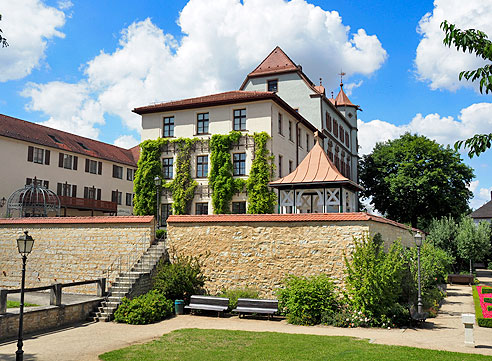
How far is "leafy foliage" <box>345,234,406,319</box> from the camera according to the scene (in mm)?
14648

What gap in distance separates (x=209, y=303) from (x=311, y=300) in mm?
4069

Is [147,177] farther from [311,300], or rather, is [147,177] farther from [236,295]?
[311,300]

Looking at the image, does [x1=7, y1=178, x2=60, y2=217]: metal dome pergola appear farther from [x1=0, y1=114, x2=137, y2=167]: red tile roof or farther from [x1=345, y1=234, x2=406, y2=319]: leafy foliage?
[x1=345, y1=234, x2=406, y2=319]: leafy foliage

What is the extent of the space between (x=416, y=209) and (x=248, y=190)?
23.9m

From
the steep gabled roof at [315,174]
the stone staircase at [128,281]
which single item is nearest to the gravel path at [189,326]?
the stone staircase at [128,281]

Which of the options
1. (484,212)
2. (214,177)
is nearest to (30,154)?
(214,177)

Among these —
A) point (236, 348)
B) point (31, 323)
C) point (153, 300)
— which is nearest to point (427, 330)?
point (236, 348)

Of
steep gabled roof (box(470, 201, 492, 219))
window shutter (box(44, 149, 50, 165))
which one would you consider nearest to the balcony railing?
window shutter (box(44, 149, 50, 165))

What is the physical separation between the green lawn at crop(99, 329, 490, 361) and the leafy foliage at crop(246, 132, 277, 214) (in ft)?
46.0

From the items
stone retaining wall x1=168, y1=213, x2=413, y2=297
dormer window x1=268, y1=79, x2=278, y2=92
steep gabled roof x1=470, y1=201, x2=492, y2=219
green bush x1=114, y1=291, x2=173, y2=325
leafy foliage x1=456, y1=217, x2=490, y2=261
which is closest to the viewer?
green bush x1=114, y1=291, x2=173, y2=325

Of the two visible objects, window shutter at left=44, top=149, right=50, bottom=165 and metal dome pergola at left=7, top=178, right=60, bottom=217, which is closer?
metal dome pergola at left=7, top=178, right=60, bottom=217

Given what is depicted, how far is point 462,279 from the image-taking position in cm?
3203

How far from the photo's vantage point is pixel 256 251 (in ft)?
59.6

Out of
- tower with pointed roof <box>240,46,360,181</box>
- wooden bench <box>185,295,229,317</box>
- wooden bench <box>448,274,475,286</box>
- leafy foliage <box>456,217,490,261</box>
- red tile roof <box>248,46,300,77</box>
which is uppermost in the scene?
red tile roof <box>248,46,300,77</box>
